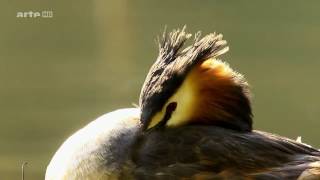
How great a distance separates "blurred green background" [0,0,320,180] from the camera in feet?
22.0

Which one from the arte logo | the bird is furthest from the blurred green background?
the bird

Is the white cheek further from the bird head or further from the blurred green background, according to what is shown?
the blurred green background

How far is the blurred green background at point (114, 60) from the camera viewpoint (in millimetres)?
6715

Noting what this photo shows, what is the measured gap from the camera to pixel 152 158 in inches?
121

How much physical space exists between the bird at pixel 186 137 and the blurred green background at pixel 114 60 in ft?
7.74

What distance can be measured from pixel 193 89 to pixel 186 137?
221mm

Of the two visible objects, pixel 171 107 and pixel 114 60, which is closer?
pixel 171 107

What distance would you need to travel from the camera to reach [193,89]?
3.25m

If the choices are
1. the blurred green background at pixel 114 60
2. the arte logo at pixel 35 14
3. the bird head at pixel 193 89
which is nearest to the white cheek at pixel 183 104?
the bird head at pixel 193 89

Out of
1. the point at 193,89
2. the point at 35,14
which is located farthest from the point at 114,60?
the point at 193,89

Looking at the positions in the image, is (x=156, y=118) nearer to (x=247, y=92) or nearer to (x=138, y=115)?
(x=138, y=115)

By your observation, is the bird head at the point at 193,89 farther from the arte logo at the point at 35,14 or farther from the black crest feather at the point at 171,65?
the arte logo at the point at 35,14

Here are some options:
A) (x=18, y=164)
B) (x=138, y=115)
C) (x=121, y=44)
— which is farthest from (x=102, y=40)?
(x=138, y=115)

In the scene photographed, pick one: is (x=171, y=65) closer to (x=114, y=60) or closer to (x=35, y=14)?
(x=114, y=60)
